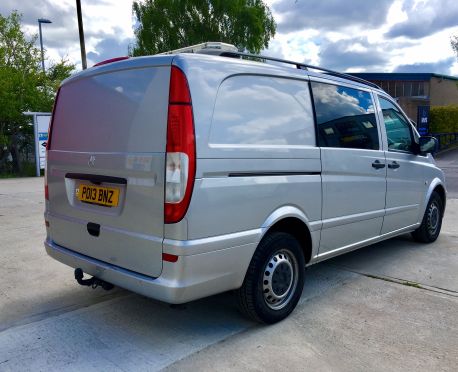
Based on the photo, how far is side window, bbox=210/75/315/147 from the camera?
9.62 feet

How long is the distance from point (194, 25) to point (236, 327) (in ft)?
87.0

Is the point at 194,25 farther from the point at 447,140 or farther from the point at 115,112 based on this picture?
the point at 115,112

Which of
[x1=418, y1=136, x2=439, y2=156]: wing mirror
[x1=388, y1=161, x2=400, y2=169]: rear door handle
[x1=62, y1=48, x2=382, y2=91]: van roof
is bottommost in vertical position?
[x1=388, y1=161, x2=400, y2=169]: rear door handle

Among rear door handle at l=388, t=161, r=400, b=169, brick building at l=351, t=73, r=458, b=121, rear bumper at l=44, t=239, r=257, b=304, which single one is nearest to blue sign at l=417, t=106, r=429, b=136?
brick building at l=351, t=73, r=458, b=121

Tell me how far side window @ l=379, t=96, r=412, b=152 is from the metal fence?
788 inches

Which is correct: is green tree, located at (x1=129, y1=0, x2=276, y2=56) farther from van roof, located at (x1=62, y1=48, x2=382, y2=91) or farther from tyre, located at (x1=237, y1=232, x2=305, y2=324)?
tyre, located at (x1=237, y1=232, x2=305, y2=324)

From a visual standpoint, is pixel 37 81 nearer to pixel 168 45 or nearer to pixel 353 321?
Result: pixel 168 45

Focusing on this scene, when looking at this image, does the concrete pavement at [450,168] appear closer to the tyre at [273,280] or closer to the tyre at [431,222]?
the tyre at [431,222]

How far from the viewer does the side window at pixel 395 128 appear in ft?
15.6

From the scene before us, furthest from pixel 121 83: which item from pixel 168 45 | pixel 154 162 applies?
pixel 168 45

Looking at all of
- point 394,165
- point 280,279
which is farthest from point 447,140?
point 280,279

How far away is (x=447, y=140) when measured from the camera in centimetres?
2412

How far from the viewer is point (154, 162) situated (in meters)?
2.77

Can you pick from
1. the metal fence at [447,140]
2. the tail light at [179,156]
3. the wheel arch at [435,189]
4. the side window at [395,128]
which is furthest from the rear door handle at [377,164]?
the metal fence at [447,140]
